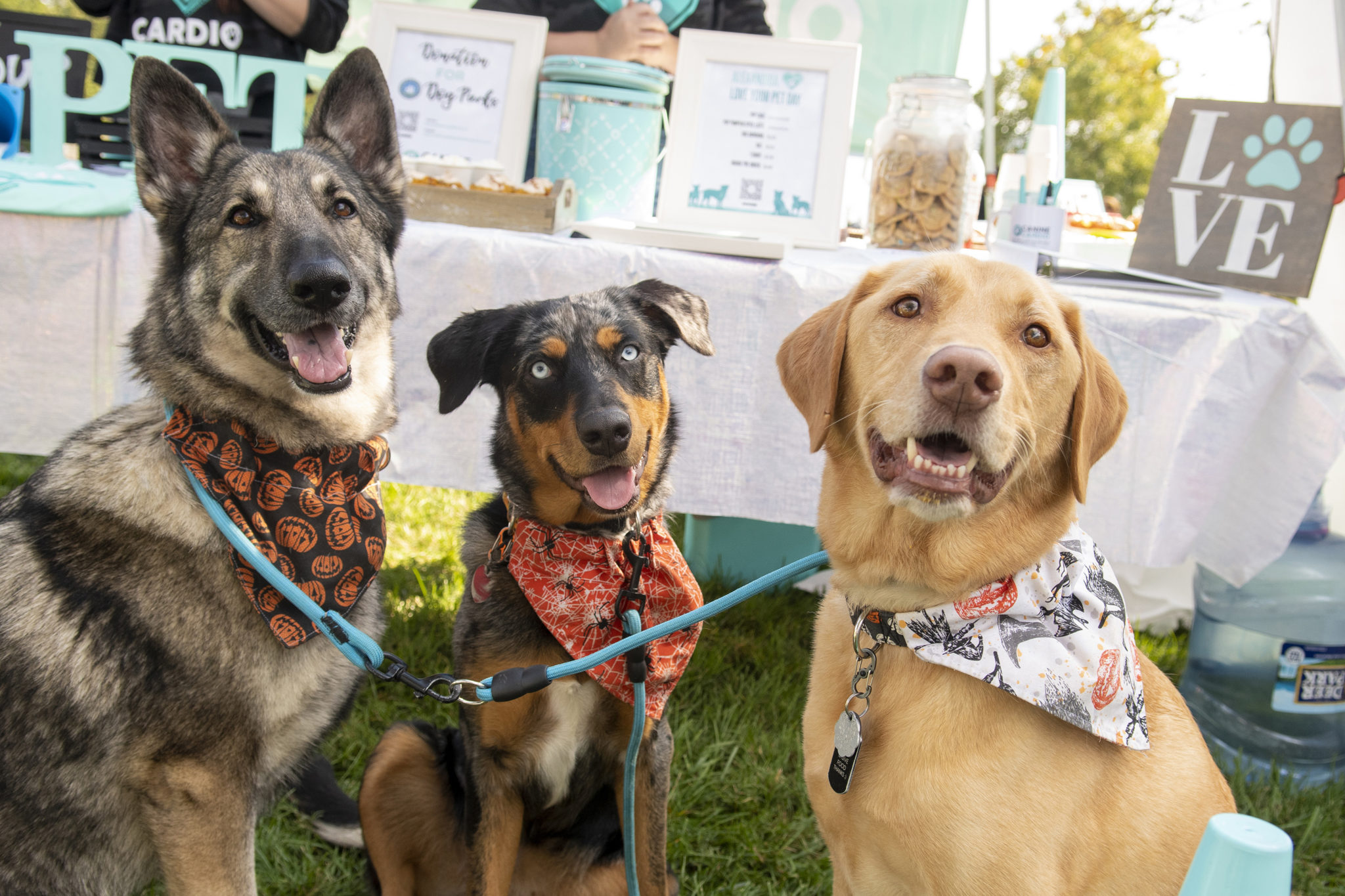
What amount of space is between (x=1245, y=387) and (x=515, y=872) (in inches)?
104

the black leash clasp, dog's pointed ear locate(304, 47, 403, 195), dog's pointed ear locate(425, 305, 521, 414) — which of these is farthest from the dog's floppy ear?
dog's pointed ear locate(304, 47, 403, 195)

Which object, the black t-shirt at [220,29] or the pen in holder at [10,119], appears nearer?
the pen in holder at [10,119]

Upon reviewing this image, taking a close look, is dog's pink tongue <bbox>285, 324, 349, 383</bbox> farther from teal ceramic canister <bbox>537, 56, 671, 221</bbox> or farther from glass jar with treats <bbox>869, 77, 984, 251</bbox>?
glass jar with treats <bbox>869, 77, 984, 251</bbox>

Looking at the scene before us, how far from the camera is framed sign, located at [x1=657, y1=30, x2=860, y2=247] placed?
3.30m

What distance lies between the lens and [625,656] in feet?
6.56

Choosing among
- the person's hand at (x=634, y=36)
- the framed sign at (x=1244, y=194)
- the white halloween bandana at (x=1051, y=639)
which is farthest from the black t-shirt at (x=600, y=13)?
the white halloween bandana at (x=1051, y=639)

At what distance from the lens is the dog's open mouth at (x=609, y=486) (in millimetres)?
2082

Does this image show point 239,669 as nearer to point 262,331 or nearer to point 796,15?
point 262,331

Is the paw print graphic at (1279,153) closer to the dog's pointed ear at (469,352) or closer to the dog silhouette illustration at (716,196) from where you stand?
the dog silhouette illustration at (716,196)

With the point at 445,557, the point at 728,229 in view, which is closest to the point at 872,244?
the point at 728,229

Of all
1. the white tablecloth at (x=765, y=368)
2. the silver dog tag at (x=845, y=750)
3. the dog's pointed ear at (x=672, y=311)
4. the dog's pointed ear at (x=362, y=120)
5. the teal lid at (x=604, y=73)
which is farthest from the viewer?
the teal lid at (x=604, y=73)

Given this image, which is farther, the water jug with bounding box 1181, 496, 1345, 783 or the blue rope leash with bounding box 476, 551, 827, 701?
the water jug with bounding box 1181, 496, 1345, 783

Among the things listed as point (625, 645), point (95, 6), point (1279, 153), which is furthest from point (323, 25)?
point (1279, 153)

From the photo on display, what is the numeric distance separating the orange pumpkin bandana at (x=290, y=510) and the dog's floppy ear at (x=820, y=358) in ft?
3.37
